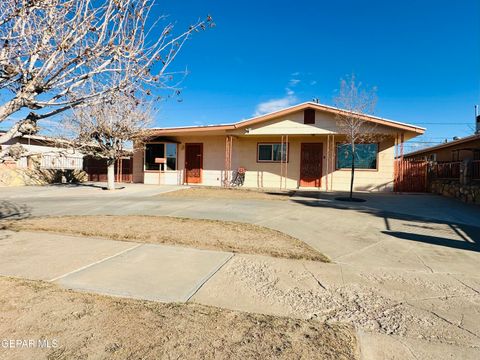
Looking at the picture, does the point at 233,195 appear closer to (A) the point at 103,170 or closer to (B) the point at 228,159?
(B) the point at 228,159

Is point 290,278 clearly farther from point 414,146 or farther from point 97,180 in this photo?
point 414,146

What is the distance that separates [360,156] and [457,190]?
4.67 metres

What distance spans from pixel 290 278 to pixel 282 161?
523 inches

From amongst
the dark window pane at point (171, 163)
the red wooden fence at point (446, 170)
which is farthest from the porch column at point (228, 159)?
the red wooden fence at point (446, 170)

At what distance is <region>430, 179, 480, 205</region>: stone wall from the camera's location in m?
10.7

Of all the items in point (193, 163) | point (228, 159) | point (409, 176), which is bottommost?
point (409, 176)

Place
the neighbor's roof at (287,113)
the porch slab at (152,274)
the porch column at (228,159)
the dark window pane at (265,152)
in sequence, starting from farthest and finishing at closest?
the dark window pane at (265,152), the porch column at (228,159), the neighbor's roof at (287,113), the porch slab at (152,274)

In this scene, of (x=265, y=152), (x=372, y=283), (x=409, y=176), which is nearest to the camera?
(x=372, y=283)

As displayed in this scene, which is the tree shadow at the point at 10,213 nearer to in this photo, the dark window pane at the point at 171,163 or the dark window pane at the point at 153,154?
the dark window pane at the point at 153,154

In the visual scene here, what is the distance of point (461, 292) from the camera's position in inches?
133

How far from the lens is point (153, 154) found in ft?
60.6

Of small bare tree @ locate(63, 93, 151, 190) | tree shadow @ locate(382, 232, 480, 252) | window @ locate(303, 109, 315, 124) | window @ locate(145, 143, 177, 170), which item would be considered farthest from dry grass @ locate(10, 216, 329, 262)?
window @ locate(145, 143, 177, 170)

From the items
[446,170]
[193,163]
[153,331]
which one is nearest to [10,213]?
[153,331]

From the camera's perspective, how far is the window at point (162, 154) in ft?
60.2
